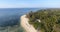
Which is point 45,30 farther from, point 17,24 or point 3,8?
point 3,8

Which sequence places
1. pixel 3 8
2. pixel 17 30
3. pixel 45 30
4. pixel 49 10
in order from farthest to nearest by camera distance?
pixel 49 10 → pixel 3 8 → pixel 17 30 → pixel 45 30

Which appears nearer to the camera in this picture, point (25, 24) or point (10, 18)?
point (10, 18)

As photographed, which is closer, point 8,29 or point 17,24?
point 8,29

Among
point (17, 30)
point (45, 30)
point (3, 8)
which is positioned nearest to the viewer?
point (45, 30)

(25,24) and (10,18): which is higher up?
(10,18)

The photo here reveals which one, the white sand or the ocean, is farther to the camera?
the ocean

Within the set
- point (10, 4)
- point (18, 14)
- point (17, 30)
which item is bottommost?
point (17, 30)

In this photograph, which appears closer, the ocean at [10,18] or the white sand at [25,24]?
the white sand at [25,24]

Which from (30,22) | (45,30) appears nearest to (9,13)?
(30,22)
